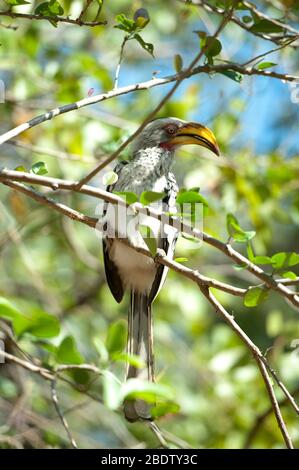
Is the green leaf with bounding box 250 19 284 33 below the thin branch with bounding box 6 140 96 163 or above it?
below

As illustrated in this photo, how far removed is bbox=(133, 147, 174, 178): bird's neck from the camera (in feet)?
10.4

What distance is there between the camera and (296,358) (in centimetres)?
367

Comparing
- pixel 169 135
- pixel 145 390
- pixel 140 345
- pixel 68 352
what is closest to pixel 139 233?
pixel 140 345

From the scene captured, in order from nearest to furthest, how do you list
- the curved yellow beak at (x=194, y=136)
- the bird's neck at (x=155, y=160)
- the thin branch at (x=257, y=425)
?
1. the curved yellow beak at (x=194, y=136)
2. the bird's neck at (x=155, y=160)
3. the thin branch at (x=257, y=425)

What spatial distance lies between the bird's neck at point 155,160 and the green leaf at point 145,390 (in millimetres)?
1589

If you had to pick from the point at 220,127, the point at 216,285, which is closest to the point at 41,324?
the point at 216,285

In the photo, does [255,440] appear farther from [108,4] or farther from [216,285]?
[108,4]

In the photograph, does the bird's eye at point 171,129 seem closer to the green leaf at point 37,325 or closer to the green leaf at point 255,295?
the green leaf at point 255,295

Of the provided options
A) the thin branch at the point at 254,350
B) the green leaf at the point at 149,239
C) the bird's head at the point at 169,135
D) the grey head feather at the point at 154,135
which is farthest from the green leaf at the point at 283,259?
the grey head feather at the point at 154,135

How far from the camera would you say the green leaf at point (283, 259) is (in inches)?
75.8

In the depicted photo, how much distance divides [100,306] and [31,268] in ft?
2.78

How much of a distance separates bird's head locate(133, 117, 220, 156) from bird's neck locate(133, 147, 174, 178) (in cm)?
4

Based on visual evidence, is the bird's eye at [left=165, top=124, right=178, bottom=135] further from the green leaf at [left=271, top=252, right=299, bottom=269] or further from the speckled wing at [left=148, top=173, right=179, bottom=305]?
the green leaf at [left=271, top=252, right=299, bottom=269]

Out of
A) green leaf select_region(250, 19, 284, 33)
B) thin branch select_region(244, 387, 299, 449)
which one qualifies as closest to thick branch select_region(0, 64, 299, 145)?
green leaf select_region(250, 19, 284, 33)
